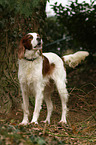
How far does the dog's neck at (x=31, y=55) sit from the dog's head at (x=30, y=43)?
0.12 ft

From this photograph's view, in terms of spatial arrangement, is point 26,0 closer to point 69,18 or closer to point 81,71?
point 69,18

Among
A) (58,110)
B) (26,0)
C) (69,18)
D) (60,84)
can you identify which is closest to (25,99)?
(60,84)

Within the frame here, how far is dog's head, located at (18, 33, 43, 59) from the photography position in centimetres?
411

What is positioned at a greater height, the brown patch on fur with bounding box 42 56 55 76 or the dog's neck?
the dog's neck

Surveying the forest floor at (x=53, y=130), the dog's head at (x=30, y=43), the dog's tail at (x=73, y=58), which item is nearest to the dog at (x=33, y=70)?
the dog's head at (x=30, y=43)

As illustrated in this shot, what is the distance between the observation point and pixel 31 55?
4230mm

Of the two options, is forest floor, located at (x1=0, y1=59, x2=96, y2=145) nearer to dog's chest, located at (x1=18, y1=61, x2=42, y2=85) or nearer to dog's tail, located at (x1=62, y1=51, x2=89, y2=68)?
dog's chest, located at (x1=18, y1=61, x2=42, y2=85)

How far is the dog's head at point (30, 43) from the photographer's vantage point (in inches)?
162

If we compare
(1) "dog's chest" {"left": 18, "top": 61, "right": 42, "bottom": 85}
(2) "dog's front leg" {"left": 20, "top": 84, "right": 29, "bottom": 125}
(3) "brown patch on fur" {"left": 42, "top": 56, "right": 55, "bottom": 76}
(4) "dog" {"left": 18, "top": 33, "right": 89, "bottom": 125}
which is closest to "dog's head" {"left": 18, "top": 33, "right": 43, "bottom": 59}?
(4) "dog" {"left": 18, "top": 33, "right": 89, "bottom": 125}

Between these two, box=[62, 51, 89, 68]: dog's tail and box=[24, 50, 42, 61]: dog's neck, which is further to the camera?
box=[62, 51, 89, 68]: dog's tail

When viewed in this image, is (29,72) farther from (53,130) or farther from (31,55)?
(53,130)

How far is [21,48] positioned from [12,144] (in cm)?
222

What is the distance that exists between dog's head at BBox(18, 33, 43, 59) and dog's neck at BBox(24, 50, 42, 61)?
38 mm

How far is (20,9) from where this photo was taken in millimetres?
4359
